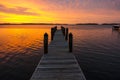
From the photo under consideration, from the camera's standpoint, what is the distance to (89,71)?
11.9m

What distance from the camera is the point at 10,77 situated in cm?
1073

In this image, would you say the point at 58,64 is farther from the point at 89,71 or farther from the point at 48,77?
the point at 89,71

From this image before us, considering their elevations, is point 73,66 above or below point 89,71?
above

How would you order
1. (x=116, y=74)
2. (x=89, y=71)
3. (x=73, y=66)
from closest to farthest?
(x=73, y=66)
(x=116, y=74)
(x=89, y=71)

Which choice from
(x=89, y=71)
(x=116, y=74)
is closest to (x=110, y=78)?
(x=116, y=74)

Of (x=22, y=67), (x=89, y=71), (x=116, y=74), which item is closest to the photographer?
(x=116, y=74)

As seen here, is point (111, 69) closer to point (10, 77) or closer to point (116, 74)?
point (116, 74)

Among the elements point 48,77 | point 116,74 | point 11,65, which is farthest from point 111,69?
point 11,65

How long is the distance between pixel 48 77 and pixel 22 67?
20.8 ft

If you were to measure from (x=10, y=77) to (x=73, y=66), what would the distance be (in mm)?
4679

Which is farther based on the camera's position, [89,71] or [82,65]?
[82,65]

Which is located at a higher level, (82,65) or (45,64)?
(45,64)

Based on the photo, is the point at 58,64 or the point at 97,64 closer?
the point at 58,64

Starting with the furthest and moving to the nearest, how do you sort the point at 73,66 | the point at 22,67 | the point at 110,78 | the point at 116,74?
the point at 22,67 → the point at 116,74 → the point at 110,78 → the point at 73,66
